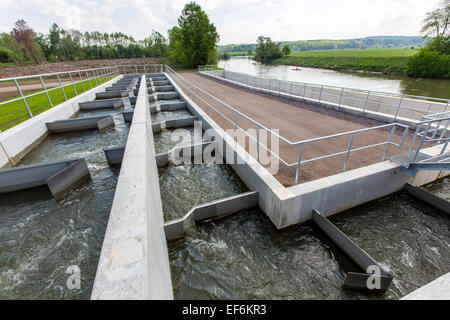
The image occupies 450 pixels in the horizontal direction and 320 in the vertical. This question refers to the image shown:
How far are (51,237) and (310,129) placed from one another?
855cm

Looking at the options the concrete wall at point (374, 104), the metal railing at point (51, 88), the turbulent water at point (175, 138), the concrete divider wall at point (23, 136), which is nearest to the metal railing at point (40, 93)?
the metal railing at point (51, 88)

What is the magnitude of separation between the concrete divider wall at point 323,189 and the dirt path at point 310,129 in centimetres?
45

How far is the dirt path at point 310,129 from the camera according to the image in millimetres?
5645

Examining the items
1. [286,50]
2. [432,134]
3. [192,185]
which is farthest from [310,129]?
[286,50]

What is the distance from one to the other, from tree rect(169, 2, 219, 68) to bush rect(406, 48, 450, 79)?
3855 cm

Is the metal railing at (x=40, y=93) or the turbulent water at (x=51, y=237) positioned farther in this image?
the metal railing at (x=40, y=93)

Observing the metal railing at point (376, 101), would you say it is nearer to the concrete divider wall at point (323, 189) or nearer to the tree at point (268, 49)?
the concrete divider wall at point (323, 189)

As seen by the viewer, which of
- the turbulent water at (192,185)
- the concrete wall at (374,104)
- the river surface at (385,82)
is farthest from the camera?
the river surface at (385,82)

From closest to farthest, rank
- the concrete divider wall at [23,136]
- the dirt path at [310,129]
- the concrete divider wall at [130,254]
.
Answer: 1. the concrete divider wall at [130,254]
2. the dirt path at [310,129]
3. the concrete divider wall at [23,136]

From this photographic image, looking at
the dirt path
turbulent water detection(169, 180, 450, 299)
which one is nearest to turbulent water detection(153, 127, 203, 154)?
the dirt path

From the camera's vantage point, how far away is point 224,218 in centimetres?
512

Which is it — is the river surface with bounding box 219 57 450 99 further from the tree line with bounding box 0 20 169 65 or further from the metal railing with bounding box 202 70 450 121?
the tree line with bounding box 0 20 169 65
